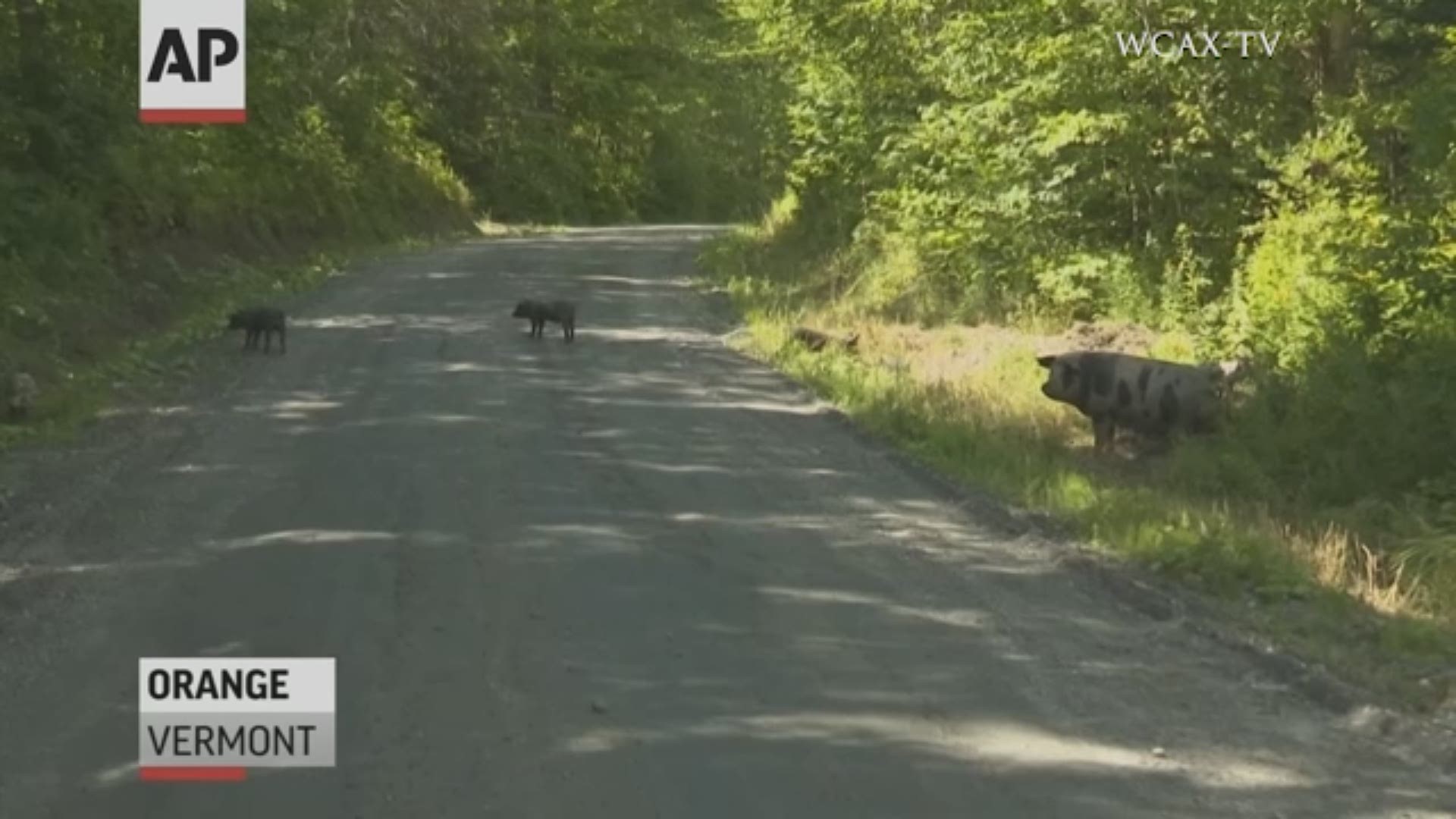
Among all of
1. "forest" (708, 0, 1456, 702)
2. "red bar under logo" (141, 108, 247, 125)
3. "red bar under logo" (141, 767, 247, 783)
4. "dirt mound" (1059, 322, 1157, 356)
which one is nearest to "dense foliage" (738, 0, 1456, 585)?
"forest" (708, 0, 1456, 702)

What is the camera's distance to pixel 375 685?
7016mm

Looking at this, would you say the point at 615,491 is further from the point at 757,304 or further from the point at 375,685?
the point at 757,304

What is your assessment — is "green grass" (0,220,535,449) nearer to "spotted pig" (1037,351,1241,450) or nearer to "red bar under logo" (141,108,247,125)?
"red bar under logo" (141,108,247,125)

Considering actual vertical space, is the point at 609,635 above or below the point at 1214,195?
below

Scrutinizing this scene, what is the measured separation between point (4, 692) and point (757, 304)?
17.4 metres

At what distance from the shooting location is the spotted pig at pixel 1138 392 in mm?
14656

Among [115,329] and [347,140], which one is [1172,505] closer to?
[115,329]

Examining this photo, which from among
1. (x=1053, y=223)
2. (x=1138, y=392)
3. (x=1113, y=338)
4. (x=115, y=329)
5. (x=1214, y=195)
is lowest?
(x=115, y=329)

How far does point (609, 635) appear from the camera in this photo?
7863mm

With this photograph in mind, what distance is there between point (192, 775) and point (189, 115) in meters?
19.9

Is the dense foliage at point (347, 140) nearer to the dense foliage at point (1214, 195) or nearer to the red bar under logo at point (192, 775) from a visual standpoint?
the dense foliage at point (1214, 195)

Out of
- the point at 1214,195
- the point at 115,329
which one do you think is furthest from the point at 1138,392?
the point at 115,329

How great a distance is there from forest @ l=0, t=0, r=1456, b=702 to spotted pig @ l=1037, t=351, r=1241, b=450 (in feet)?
1.51

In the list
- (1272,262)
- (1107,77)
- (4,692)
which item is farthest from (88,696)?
(1107,77)
